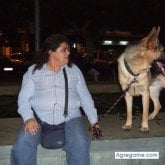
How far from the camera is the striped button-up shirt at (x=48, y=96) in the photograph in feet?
16.9

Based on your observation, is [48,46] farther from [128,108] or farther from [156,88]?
[156,88]

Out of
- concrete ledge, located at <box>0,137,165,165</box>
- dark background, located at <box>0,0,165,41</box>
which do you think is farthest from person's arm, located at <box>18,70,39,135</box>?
dark background, located at <box>0,0,165,41</box>

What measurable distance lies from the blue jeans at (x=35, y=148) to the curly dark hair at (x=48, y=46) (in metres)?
0.75

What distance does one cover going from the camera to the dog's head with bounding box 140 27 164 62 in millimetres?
6080

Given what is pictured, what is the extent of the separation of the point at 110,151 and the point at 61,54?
4.44 ft

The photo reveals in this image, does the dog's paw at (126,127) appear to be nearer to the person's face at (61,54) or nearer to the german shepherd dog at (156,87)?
the german shepherd dog at (156,87)

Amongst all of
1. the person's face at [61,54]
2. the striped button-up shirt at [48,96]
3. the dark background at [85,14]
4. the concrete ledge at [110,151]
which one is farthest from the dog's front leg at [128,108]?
the dark background at [85,14]

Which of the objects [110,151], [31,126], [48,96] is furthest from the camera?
[110,151]

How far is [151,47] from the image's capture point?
6168 millimetres

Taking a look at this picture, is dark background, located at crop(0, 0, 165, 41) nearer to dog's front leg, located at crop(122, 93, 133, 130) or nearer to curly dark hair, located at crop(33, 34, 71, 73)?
dog's front leg, located at crop(122, 93, 133, 130)

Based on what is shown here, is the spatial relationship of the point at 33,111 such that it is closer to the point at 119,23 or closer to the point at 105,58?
the point at 105,58

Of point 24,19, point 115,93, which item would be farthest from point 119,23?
point 115,93

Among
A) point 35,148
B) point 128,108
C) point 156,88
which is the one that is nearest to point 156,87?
point 156,88

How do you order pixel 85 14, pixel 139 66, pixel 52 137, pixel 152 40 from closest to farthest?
pixel 52 137 → pixel 152 40 → pixel 139 66 → pixel 85 14
